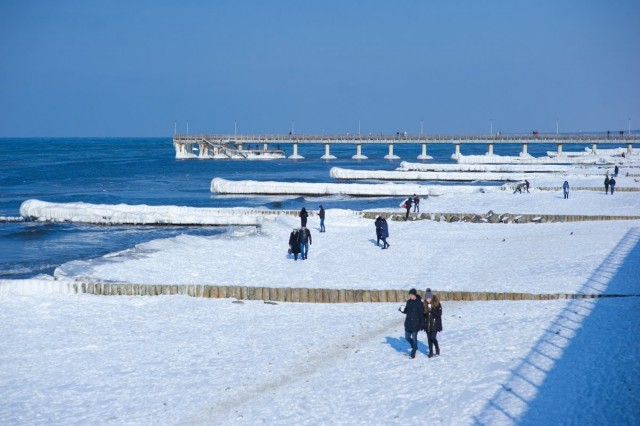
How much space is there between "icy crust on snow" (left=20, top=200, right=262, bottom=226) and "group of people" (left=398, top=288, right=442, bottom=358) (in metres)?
27.9

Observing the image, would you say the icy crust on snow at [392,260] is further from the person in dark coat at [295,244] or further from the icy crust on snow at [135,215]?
the icy crust on snow at [135,215]

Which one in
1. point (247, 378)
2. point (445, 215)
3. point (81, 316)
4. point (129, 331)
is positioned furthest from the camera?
point (445, 215)

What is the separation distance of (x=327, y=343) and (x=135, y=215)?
3064 cm

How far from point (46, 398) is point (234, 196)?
169 ft

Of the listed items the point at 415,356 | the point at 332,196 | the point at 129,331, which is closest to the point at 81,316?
the point at 129,331

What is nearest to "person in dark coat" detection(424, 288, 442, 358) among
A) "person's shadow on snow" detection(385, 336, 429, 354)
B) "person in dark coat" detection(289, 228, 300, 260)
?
"person's shadow on snow" detection(385, 336, 429, 354)

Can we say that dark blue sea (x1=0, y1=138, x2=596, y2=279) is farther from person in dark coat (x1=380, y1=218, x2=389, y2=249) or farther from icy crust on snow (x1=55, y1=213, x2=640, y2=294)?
person in dark coat (x1=380, y1=218, x2=389, y2=249)

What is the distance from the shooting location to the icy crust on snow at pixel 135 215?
43812 mm

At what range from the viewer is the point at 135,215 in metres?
44.8

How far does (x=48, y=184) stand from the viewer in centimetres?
8244

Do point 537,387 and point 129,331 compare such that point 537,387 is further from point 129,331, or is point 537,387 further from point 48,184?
point 48,184

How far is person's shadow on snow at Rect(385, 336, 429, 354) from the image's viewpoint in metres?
15.5

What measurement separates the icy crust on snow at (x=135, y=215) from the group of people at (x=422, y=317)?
2790 cm

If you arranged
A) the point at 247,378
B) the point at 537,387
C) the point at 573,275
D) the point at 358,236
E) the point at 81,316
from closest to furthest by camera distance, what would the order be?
1. the point at 537,387
2. the point at 247,378
3. the point at 81,316
4. the point at 573,275
5. the point at 358,236
